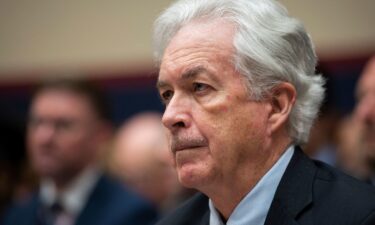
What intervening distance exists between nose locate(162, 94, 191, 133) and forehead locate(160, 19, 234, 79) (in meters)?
0.10

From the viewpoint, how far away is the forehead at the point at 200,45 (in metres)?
2.29

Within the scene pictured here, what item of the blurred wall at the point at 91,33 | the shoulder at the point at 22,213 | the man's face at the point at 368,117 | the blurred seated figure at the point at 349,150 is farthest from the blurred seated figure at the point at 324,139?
the blurred wall at the point at 91,33

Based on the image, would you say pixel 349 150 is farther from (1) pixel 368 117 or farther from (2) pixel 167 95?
(2) pixel 167 95

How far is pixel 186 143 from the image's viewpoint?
2293 mm

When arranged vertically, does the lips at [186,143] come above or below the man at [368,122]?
above

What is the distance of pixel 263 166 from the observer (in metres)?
2.33

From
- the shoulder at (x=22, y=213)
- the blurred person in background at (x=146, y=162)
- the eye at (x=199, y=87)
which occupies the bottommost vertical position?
the blurred person in background at (x=146, y=162)

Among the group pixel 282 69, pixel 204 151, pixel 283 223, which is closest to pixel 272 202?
pixel 283 223

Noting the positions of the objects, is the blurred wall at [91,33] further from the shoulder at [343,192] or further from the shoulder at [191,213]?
the shoulder at [343,192]

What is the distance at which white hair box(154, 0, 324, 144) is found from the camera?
227cm

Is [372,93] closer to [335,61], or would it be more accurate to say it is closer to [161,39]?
[161,39]

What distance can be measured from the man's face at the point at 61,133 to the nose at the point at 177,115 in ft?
6.51

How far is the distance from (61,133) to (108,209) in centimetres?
54

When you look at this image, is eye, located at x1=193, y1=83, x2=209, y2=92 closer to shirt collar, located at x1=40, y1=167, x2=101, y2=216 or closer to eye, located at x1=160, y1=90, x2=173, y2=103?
eye, located at x1=160, y1=90, x2=173, y2=103
